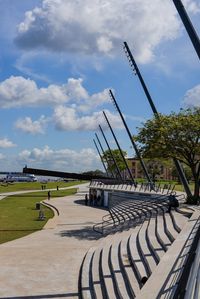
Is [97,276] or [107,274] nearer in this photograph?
[107,274]

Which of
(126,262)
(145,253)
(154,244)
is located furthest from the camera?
(154,244)

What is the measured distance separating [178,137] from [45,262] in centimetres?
1466

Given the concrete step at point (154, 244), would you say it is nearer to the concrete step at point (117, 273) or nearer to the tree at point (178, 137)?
the concrete step at point (117, 273)

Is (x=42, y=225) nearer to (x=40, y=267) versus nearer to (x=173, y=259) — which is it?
A: (x=40, y=267)

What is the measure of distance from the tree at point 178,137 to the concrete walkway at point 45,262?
26.0ft

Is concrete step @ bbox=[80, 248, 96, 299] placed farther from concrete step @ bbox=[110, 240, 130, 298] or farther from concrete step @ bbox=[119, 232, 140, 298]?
concrete step @ bbox=[119, 232, 140, 298]

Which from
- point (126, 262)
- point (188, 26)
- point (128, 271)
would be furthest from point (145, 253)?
point (188, 26)

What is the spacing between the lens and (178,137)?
29.2m

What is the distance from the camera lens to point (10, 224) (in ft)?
105

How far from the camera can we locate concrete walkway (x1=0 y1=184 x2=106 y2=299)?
46.7ft

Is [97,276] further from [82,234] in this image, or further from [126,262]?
[82,234]

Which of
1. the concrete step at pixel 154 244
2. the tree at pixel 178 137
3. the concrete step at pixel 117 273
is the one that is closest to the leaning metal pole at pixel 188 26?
the concrete step at pixel 154 244

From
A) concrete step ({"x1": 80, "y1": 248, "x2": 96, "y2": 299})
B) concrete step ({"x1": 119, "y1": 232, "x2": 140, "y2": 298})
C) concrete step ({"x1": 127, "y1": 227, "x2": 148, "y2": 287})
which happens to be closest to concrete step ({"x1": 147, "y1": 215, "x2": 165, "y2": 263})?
concrete step ({"x1": 127, "y1": 227, "x2": 148, "y2": 287})

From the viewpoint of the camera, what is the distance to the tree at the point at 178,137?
28828 millimetres
